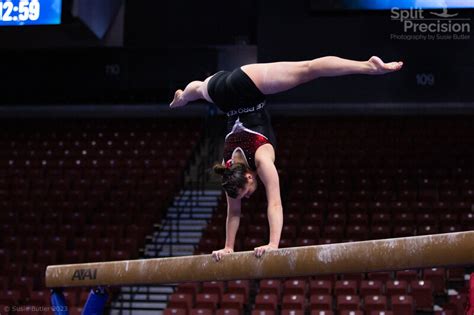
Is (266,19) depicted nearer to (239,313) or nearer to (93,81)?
(93,81)

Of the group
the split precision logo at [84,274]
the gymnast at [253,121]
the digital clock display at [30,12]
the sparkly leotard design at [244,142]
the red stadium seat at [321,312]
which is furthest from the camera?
the digital clock display at [30,12]

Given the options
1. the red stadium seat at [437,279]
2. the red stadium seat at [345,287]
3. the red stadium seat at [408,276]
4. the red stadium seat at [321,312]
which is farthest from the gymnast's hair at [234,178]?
the red stadium seat at [437,279]

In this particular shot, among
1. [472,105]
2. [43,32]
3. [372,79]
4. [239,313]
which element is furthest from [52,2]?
[472,105]

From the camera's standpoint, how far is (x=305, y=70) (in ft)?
15.3

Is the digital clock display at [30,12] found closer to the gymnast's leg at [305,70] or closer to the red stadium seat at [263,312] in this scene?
the red stadium seat at [263,312]

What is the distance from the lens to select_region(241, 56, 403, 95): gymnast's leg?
443 centimetres

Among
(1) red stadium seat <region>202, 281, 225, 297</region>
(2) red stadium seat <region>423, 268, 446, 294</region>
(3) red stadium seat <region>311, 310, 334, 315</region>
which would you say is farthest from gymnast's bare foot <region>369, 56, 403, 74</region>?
(2) red stadium seat <region>423, 268, 446, 294</region>

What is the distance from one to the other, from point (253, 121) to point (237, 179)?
0.51m

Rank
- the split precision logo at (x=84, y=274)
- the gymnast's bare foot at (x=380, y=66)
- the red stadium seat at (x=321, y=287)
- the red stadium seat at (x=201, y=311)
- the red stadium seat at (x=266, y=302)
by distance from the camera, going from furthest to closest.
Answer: the red stadium seat at (x=321, y=287) → the red stadium seat at (x=266, y=302) → the red stadium seat at (x=201, y=311) → the split precision logo at (x=84, y=274) → the gymnast's bare foot at (x=380, y=66)

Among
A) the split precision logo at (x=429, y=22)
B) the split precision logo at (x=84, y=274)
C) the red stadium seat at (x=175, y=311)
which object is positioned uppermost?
the split precision logo at (x=429, y=22)

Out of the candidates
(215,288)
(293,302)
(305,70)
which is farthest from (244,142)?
(215,288)

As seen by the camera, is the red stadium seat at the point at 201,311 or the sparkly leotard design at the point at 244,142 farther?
the red stadium seat at the point at 201,311

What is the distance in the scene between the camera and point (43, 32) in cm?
1552

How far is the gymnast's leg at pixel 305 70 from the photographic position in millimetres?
4426
